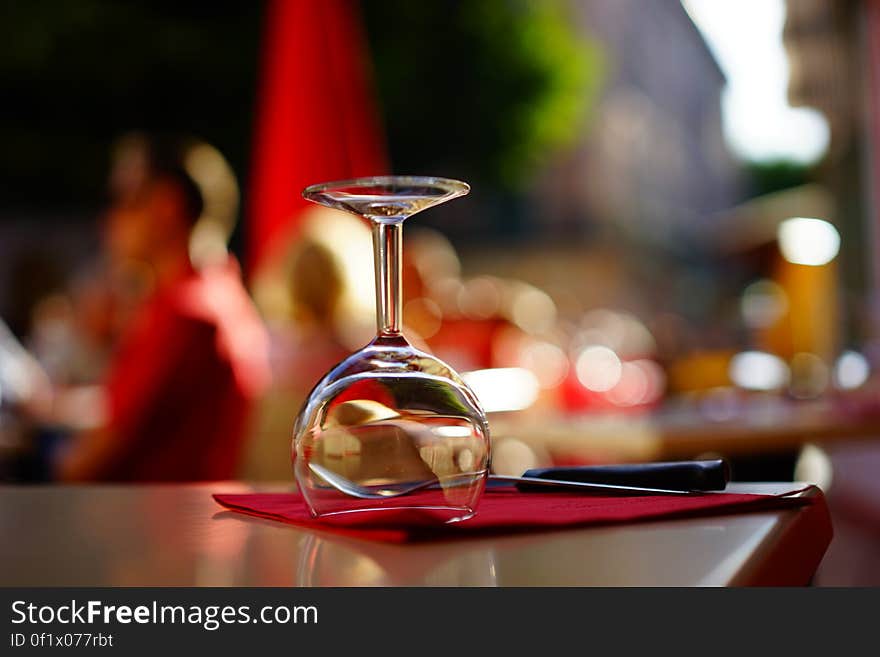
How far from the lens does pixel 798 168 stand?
2062 inches

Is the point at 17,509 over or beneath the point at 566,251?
beneath

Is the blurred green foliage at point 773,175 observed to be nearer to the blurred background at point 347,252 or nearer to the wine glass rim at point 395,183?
the blurred background at point 347,252

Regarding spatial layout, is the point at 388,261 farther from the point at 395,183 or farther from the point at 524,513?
the point at 524,513

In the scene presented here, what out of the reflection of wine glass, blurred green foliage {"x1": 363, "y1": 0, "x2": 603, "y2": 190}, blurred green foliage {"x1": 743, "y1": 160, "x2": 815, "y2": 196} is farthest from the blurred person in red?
blurred green foliage {"x1": 743, "y1": 160, "x2": 815, "y2": 196}

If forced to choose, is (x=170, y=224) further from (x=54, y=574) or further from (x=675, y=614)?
(x=675, y=614)

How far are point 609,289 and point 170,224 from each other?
23.7 m

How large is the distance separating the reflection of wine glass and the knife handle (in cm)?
21

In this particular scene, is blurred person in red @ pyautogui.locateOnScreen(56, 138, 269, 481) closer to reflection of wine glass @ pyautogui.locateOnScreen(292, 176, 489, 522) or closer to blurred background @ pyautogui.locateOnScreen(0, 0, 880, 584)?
blurred background @ pyautogui.locateOnScreen(0, 0, 880, 584)

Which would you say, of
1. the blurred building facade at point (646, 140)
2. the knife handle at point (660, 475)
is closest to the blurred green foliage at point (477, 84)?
the blurred building facade at point (646, 140)

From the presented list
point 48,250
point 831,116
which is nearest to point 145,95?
point 48,250

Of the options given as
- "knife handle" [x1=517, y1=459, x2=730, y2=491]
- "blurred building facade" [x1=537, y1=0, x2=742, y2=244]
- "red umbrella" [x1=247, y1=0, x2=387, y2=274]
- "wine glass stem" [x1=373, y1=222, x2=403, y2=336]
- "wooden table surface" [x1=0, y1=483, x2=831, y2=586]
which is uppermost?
"blurred building facade" [x1=537, y1=0, x2=742, y2=244]

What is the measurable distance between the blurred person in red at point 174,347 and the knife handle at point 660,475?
190 cm

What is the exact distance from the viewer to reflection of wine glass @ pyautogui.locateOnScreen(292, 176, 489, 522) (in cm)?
85

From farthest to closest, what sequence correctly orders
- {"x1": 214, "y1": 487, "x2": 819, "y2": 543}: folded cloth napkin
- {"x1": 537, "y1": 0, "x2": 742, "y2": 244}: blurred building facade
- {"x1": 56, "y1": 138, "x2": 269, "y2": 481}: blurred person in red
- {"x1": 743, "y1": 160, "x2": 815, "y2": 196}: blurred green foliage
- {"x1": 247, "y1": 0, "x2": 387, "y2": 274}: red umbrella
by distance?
{"x1": 743, "y1": 160, "x2": 815, "y2": 196}: blurred green foliage, {"x1": 537, "y1": 0, "x2": 742, "y2": 244}: blurred building facade, {"x1": 247, "y1": 0, "x2": 387, "y2": 274}: red umbrella, {"x1": 56, "y1": 138, "x2": 269, "y2": 481}: blurred person in red, {"x1": 214, "y1": 487, "x2": 819, "y2": 543}: folded cloth napkin
